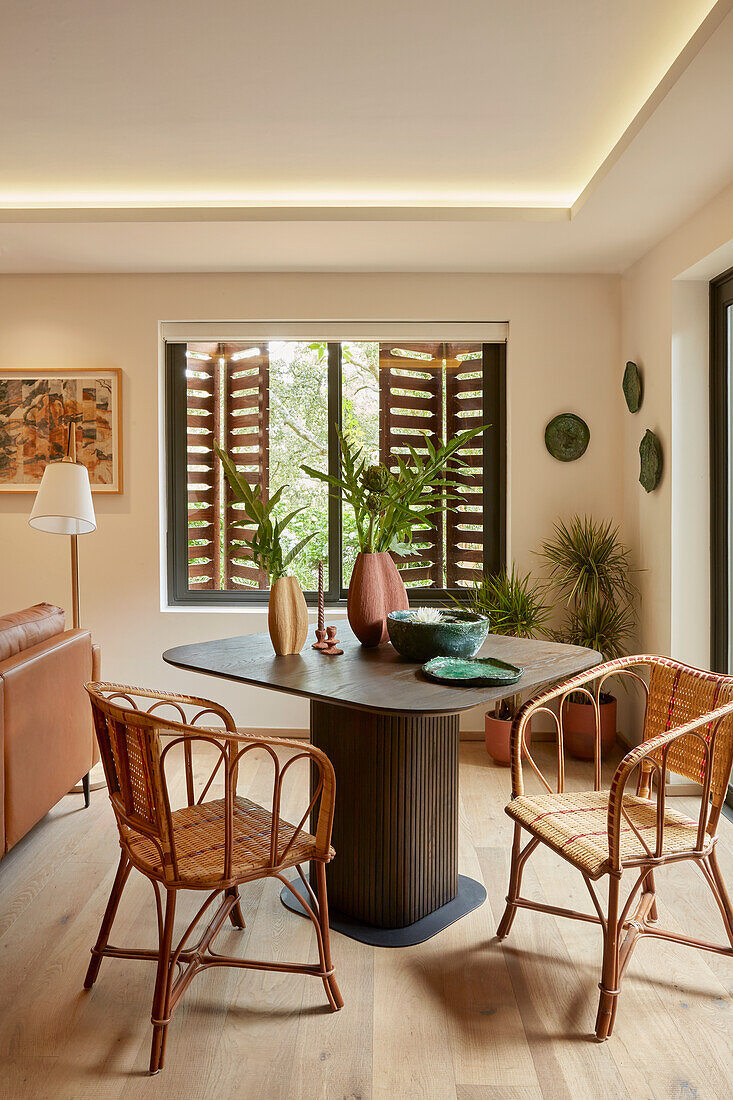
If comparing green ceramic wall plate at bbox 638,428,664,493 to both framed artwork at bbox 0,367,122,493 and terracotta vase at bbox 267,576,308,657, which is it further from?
framed artwork at bbox 0,367,122,493

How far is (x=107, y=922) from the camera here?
215 centimetres

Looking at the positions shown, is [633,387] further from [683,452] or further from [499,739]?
[499,739]

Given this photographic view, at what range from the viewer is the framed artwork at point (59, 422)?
4.43 metres

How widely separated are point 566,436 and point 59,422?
8.99 feet

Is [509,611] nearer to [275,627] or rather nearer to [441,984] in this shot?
[275,627]

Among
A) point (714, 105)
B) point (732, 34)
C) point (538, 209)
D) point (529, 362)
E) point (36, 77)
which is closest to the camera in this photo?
point (732, 34)

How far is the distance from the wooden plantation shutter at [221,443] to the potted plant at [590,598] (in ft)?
5.55


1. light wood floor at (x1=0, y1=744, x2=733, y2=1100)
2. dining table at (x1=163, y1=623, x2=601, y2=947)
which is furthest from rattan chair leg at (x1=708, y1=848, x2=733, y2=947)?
dining table at (x1=163, y1=623, x2=601, y2=947)

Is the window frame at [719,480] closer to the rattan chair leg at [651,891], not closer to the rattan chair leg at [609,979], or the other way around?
the rattan chair leg at [651,891]

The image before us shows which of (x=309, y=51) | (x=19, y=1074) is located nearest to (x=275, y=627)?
(x=19, y=1074)

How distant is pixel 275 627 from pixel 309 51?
5.79 ft

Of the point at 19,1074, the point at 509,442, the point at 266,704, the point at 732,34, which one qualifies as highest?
the point at 732,34

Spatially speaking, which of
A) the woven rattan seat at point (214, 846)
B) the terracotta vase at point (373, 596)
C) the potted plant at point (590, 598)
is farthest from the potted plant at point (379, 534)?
the potted plant at point (590, 598)

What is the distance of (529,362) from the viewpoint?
4.39 metres
